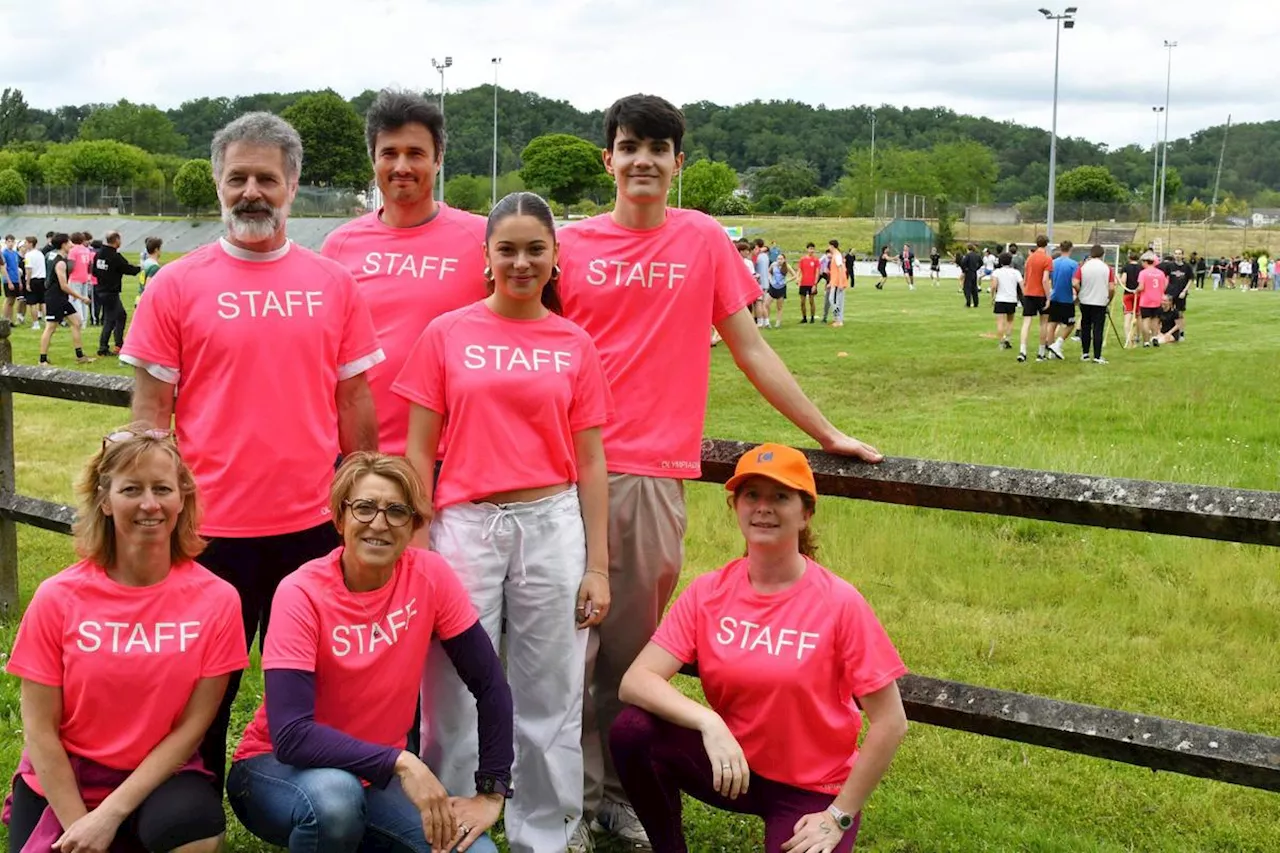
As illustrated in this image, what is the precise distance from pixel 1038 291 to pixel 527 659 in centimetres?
1857

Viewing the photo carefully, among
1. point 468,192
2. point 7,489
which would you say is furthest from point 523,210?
point 468,192

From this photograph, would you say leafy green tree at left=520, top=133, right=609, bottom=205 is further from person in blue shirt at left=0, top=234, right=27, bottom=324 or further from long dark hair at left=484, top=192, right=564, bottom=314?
long dark hair at left=484, top=192, right=564, bottom=314

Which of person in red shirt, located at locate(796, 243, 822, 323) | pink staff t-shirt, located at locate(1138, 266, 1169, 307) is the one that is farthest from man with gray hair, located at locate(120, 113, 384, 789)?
person in red shirt, located at locate(796, 243, 822, 323)

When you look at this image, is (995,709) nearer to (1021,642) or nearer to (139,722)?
(139,722)

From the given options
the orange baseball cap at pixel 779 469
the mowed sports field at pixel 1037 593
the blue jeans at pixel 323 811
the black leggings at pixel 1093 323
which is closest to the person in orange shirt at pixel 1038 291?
the black leggings at pixel 1093 323

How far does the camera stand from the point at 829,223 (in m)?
85.0

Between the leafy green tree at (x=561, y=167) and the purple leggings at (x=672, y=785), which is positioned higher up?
the leafy green tree at (x=561, y=167)

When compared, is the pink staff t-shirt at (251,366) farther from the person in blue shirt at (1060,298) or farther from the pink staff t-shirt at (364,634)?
the person in blue shirt at (1060,298)

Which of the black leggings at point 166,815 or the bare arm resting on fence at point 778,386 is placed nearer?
the black leggings at point 166,815

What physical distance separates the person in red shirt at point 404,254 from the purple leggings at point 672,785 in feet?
3.64

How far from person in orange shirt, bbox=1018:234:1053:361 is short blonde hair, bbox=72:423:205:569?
18.5 meters

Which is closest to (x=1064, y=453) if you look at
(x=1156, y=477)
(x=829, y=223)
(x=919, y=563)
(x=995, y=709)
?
(x=1156, y=477)

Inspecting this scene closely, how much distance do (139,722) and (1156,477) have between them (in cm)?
839

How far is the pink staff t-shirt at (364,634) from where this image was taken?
328 centimetres
